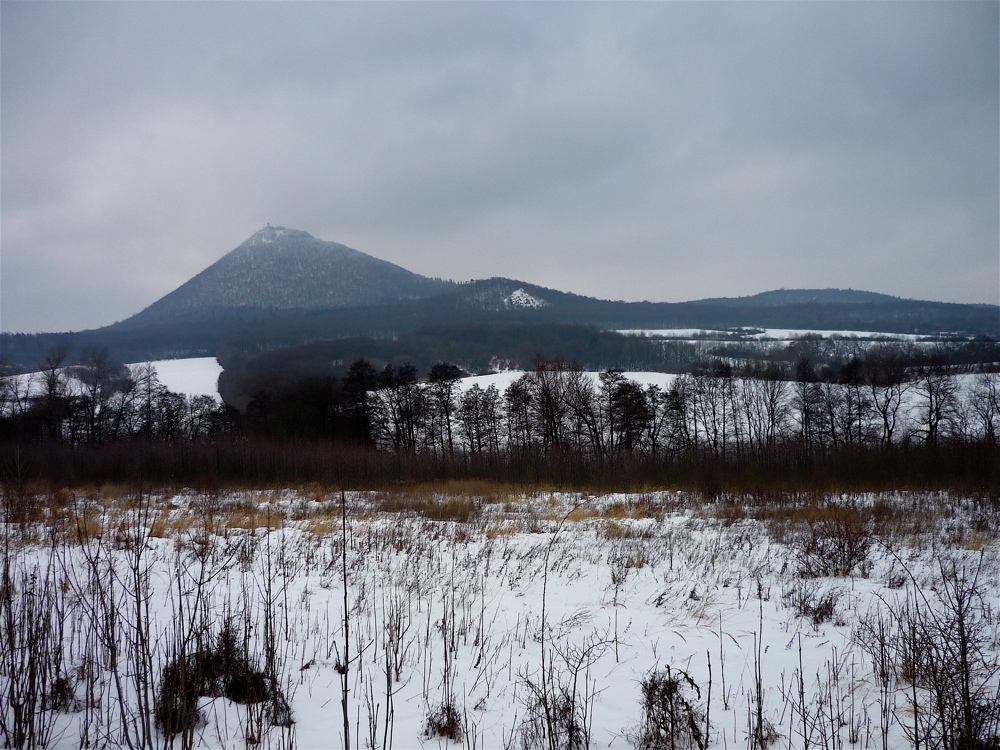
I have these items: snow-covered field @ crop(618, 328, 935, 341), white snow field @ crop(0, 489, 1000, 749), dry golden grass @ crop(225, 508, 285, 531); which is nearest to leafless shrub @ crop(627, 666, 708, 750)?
white snow field @ crop(0, 489, 1000, 749)

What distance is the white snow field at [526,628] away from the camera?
11.4 feet

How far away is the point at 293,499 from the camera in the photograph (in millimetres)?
18844

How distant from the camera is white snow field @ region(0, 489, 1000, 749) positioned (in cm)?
347

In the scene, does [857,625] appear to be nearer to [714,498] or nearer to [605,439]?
[714,498]

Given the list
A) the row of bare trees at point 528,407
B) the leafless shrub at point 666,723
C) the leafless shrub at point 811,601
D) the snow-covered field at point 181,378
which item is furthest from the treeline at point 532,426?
the leafless shrub at point 666,723

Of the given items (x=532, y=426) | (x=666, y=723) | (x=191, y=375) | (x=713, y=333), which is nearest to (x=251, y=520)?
(x=666, y=723)

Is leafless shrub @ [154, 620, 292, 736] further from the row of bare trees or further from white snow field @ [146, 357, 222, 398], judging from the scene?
white snow field @ [146, 357, 222, 398]

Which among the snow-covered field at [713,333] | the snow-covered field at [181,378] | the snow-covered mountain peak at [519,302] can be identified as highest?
the snow-covered mountain peak at [519,302]

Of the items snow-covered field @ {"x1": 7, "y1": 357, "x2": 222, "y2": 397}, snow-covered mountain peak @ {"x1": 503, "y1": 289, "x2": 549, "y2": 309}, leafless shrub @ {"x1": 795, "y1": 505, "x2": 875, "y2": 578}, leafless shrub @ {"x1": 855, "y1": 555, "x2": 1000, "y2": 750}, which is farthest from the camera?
snow-covered mountain peak @ {"x1": 503, "y1": 289, "x2": 549, "y2": 309}

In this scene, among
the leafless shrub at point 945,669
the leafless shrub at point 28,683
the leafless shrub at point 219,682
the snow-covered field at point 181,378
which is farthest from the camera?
the snow-covered field at point 181,378

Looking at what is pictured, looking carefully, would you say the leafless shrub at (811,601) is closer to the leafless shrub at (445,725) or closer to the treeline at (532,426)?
the leafless shrub at (445,725)

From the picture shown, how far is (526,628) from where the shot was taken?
511cm

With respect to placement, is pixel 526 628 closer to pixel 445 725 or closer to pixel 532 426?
pixel 445 725

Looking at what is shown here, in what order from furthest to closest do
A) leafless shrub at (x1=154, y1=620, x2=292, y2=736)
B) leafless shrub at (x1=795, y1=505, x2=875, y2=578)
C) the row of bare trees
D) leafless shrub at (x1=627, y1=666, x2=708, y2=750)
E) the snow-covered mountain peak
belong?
the snow-covered mountain peak < the row of bare trees < leafless shrub at (x1=795, y1=505, x2=875, y2=578) < leafless shrub at (x1=154, y1=620, x2=292, y2=736) < leafless shrub at (x1=627, y1=666, x2=708, y2=750)
